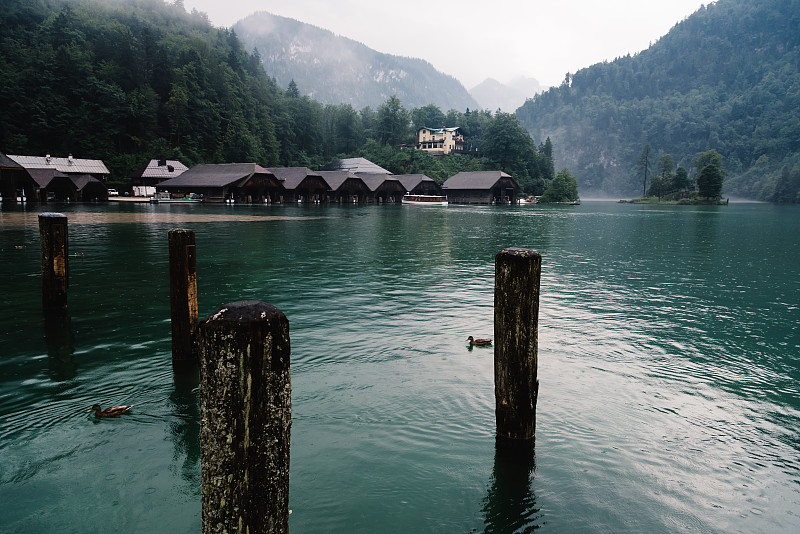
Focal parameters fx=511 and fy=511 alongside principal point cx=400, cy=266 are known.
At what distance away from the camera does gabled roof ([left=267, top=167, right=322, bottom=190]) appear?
8723 centimetres

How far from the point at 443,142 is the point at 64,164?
336 ft

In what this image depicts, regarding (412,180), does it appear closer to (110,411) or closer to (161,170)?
(161,170)

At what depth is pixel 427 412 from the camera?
8.03 m

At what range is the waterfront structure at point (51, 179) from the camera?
205ft

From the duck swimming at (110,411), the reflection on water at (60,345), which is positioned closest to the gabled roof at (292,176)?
the reflection on water at (60,345)

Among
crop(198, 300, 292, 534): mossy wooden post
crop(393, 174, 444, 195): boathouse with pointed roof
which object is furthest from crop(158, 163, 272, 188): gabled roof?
crop(198, 300, 292, 534): mossy wooden post

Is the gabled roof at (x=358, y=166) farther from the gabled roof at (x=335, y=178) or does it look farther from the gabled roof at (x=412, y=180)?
the gabled roof at (x=335, y=178)

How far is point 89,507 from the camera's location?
553 centimetres

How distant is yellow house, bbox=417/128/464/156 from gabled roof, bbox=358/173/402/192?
51940mm

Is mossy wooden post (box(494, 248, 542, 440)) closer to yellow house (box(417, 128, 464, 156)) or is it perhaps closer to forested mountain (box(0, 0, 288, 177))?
forested mountain (box(0, 0, 288, 177))

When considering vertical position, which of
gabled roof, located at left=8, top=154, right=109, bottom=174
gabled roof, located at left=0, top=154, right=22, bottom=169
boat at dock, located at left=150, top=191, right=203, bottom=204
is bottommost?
boat at dock, located at left=150, top=191, right=203, bottom=204

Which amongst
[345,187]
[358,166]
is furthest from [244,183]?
[358,166]

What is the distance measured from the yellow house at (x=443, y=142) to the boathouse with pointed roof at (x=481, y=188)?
4079 cm

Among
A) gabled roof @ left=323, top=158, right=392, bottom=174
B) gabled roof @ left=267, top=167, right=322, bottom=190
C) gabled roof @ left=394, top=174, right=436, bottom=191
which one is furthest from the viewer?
gabled roof @ left=323, top=158, right=392, bottom=174
